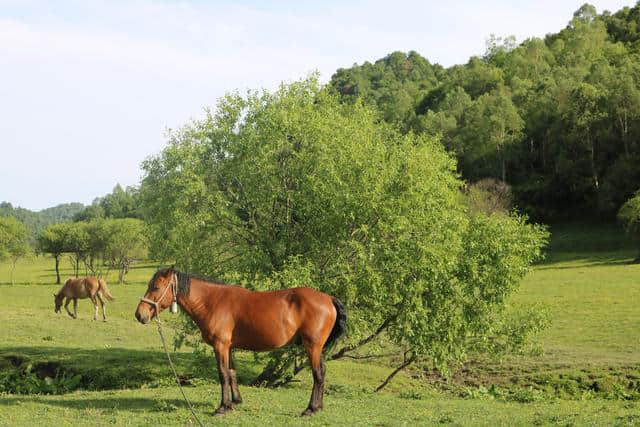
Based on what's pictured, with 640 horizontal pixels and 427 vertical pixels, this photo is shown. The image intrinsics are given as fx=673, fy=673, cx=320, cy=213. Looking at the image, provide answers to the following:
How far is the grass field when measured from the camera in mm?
12461

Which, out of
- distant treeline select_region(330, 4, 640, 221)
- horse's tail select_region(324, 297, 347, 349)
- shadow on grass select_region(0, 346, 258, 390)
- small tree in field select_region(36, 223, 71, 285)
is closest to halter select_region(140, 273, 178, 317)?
horse's tail select_region(324, 297, 347, 349)

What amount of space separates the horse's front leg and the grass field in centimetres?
23

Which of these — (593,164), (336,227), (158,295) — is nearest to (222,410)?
(158,295)

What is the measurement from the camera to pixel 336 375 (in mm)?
23578

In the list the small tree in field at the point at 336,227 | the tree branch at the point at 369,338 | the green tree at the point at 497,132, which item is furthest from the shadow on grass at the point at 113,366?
the green tree at the point at 497,132

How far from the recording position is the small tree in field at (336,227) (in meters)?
18.0

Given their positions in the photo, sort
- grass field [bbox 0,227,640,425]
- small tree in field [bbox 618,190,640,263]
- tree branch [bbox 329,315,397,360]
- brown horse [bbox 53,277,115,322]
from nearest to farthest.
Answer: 1. grass field [bbox 0,227,640,425]
2. tree branch [bbox 329,315,397,360]
3. brown horse [bbox 53,277,115,322]
4. small tree in field [bbox 618,190,640,263]

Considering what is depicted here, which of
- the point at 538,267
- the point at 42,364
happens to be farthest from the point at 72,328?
the point at 538,267

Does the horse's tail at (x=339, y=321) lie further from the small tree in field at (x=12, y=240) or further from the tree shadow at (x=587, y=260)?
the small tree in field at (x=12, y=240)

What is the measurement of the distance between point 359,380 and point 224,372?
11583mm

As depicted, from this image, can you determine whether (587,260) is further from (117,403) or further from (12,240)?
(12,240)

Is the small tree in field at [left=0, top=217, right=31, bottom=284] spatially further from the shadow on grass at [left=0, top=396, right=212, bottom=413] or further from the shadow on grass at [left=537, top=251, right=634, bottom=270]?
the shadow on grass at [left=0, top=396, right=212, bottom=413]

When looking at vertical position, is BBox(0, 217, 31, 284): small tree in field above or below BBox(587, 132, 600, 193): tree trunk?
below

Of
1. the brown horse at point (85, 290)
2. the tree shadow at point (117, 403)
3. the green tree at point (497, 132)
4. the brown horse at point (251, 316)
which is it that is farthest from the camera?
the green tree at point (497, 132)
